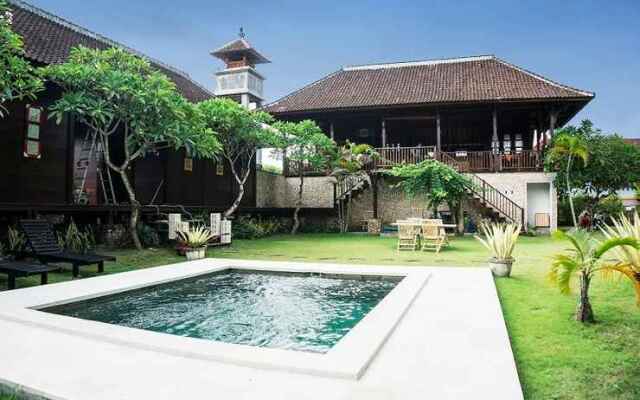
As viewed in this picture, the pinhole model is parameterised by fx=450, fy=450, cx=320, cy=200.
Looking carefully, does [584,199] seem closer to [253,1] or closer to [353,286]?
[353,286]

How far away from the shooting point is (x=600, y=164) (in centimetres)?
1814

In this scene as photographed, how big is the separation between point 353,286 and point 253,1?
123ft

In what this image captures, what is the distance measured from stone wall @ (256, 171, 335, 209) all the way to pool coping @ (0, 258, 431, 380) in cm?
1375

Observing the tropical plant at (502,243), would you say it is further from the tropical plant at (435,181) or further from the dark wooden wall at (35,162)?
the dark wooden wall at (35,162)

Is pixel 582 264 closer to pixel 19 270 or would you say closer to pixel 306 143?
pixel 19 270

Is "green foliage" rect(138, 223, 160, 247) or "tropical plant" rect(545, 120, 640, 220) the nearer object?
"green foliage" rect(138, 223, 160, 247)

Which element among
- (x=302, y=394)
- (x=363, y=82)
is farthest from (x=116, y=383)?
(x=363, y=82)

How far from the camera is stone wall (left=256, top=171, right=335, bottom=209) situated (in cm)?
2131

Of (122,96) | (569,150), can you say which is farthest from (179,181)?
(569,150)

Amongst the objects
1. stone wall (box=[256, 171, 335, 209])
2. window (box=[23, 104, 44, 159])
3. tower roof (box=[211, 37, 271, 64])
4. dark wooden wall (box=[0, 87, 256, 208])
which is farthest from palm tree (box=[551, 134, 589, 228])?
tower roof (box=[211, 37, 271, 64])

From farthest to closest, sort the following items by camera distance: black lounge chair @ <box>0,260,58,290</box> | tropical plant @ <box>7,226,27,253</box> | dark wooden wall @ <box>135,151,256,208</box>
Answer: dark wooden wall @ <box>135,151,256,208</box> → tropical plant @ <box>7,226,27,253</box> → black lounge chair @ <box>0,260,58,290</box>

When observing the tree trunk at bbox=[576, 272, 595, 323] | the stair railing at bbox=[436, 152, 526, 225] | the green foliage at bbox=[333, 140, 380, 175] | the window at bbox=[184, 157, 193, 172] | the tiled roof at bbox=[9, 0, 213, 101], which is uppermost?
the tiled roof at bbox=[9, 0, 213, 101]

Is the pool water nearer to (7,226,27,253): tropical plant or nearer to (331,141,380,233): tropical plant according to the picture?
(7,226,27,253): tropical plant

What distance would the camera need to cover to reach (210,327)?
4938 millimetres
